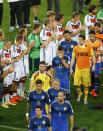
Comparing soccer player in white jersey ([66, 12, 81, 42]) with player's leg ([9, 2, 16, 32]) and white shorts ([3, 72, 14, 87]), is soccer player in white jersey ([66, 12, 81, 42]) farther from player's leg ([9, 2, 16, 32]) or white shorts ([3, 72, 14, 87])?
player's leg ([9, 2, 16, 32])

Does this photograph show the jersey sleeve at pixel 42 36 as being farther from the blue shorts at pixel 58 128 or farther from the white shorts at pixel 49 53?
the blue shorts at pixel 58 128

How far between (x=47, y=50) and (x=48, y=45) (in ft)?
0.53

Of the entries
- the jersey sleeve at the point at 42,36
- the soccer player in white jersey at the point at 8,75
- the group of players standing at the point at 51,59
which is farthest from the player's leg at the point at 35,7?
the soccer player in white jersey at the point at 8,75

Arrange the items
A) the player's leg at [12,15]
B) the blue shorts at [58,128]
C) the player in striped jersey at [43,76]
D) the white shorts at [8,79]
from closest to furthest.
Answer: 1. the blue shorts at [58,128]
2. the player in striped jersey at [43,76]
3. the white shorts at [8,79]
4. the player's leg at [12,15]

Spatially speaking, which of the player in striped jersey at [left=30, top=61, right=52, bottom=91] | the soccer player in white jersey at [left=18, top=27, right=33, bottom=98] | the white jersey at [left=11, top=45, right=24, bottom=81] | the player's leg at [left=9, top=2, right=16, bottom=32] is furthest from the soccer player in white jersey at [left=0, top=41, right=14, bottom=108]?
the player's leg at [left=9, top=2, right=16, bottom=32]

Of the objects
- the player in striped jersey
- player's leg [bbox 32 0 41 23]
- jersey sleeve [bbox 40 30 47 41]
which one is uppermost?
player's leg [bbox 32 0 41 23]

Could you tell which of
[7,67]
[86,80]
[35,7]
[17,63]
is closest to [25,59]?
[17,63]

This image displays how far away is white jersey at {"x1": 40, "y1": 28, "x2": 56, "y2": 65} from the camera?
17281mm

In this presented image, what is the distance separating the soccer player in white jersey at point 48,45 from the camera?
56.5 feet

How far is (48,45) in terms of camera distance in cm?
1725

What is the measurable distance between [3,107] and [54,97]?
8.99 feet

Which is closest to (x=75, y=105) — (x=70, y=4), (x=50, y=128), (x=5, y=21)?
(x=50, y=128)

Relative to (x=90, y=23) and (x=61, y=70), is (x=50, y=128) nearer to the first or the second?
(x=61, y=70)

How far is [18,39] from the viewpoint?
1655cm
